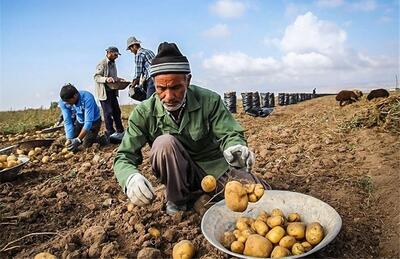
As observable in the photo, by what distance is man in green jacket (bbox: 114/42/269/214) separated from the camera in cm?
222

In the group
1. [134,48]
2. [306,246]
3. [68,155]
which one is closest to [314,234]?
[306,246]

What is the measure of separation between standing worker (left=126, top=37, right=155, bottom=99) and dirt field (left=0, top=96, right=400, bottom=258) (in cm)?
166

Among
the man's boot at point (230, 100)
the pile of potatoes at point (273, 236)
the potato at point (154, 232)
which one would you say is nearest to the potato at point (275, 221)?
the pile of potatoes at point (273, 236)

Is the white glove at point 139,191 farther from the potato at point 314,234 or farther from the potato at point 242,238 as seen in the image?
the potato at point 314,234

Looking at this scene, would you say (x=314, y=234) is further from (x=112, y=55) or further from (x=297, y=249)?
(x=112, y=55)

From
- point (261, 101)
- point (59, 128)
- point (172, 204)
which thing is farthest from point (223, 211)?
point (261, 101)

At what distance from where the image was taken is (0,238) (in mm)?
2555

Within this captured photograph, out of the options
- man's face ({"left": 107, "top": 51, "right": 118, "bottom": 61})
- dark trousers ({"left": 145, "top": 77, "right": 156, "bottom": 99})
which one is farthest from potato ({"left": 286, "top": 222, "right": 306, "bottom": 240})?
man's face ({"left": 107, "top": 51, "right": 118, "bottom": 61})

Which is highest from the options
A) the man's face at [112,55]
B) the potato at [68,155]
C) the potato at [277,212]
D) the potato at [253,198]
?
the man's face at [112,55]

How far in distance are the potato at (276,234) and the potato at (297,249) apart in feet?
0.28

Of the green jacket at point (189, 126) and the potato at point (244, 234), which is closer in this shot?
the potato at point (244, 234)

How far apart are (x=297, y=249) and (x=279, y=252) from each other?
0.11m

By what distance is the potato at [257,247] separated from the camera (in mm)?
1726

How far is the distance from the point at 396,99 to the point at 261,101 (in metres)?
8.75
